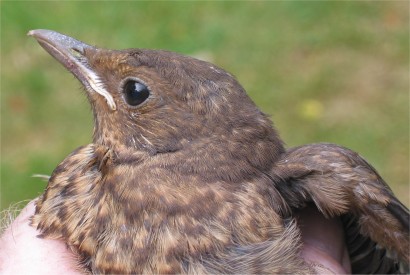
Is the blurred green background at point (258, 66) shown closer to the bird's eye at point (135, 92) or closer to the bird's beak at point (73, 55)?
the bird's beak at point (73, 55)

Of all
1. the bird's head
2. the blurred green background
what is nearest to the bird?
the bird's head

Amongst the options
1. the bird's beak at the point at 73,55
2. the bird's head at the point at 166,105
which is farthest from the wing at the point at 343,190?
the bird's beak at the point at 73,55

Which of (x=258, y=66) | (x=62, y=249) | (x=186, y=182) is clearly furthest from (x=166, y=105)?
(x=258, y=66)

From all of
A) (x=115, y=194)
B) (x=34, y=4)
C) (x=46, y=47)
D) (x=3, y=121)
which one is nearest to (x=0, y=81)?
(x=3, y=121)

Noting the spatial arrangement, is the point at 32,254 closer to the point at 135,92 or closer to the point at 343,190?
the point at 135,92

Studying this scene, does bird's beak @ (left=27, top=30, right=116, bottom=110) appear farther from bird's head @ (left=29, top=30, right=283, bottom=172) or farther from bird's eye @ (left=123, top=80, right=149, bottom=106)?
bird's eye @ (left=123, top=80, right=149, bottom=106)

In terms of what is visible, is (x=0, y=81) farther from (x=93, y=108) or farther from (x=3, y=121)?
(x=93, y=108)
